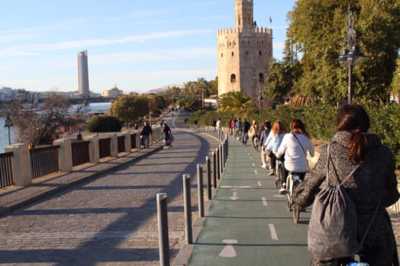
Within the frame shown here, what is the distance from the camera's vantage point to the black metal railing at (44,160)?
17172 mm

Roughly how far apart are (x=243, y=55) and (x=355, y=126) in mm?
108809

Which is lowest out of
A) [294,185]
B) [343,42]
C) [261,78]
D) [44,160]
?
[44,160]

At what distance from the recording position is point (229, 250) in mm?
7520

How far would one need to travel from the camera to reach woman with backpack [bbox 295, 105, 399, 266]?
366 centimetres

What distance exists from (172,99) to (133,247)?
163315 millimetres

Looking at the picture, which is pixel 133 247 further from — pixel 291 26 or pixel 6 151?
pixel 291 26

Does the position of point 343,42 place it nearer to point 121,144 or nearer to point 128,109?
point 121,144

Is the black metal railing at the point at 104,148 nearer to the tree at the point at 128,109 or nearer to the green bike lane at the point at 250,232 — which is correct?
the green bike lane at the point at 250,232

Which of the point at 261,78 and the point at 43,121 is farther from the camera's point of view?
the point at 261,78

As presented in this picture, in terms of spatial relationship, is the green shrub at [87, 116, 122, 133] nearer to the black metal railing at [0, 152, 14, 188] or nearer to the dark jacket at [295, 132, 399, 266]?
the black metal railing at [0, 152, 14, 188]

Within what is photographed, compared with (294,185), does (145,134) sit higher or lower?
lower

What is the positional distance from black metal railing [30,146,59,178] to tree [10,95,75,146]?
26.2 metres

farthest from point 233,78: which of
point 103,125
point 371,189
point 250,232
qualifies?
point 371,189

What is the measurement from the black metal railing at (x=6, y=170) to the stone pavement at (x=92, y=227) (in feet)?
5.15
